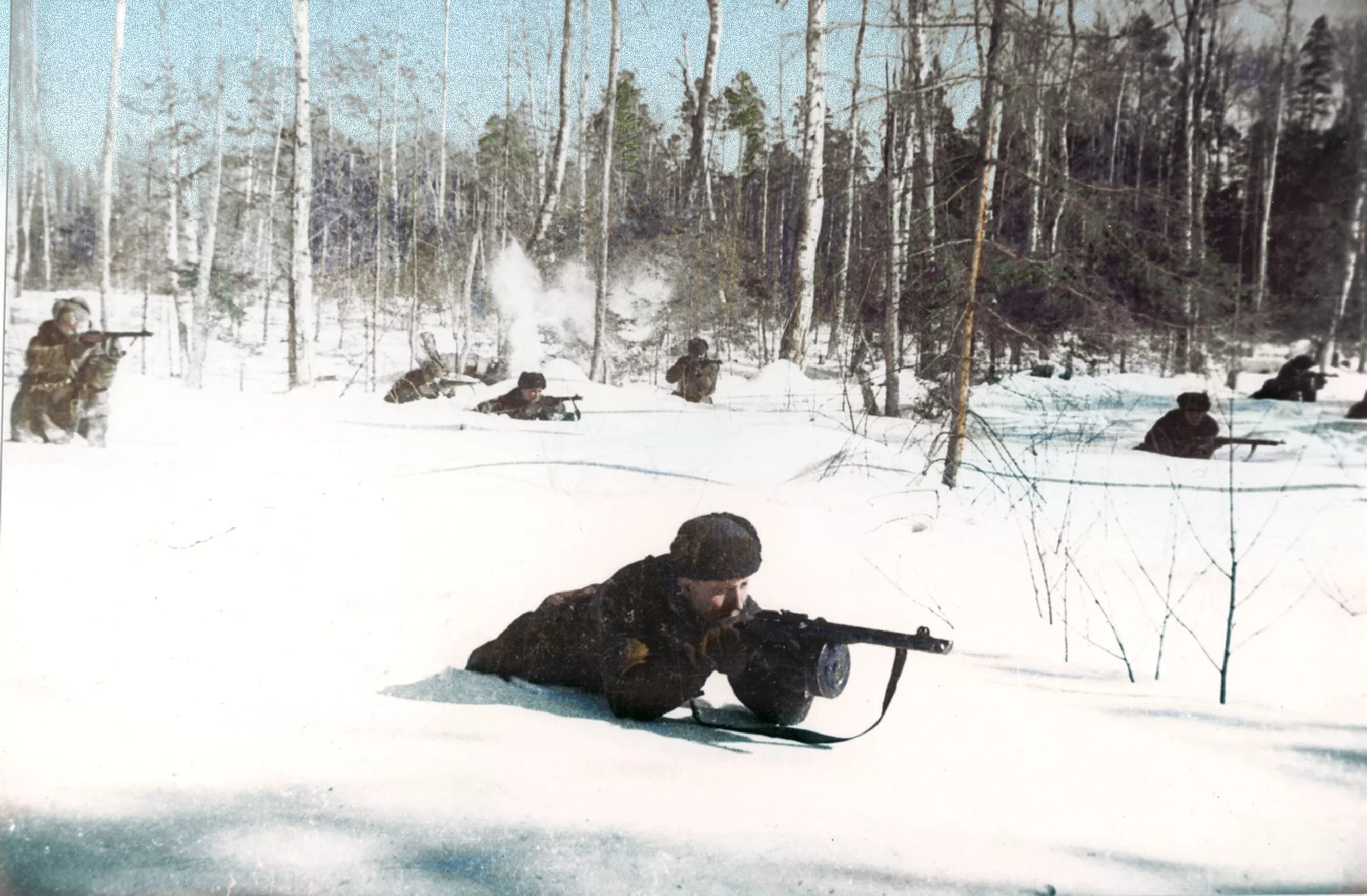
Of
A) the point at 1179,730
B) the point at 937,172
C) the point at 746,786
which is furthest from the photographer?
the point at 937,172

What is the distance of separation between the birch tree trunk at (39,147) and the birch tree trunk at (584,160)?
1562 millimetres

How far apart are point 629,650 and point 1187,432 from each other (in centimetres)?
192

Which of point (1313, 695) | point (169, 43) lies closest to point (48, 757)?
point (169, 43)

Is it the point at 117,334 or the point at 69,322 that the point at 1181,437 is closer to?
the point at 117,334

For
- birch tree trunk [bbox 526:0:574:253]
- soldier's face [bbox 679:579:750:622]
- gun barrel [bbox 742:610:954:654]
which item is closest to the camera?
gun barrel [bbox 742:610:954:654]

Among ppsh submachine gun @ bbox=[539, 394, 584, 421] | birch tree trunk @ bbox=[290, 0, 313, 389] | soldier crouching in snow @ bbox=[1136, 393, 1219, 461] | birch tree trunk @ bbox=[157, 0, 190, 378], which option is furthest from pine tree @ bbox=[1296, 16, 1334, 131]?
birch tree trunk @ bbox=[157, 0, 190, 378]

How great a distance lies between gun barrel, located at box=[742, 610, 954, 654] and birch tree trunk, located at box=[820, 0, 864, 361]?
95cm

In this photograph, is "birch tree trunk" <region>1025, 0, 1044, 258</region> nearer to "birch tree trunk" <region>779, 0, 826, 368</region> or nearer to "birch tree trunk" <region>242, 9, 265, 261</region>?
"birch tree trunk" <region>779, 0, 826, 368</region>

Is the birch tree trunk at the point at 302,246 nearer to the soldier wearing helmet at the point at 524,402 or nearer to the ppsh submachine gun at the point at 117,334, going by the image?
the ppsh submachine gun at the point at 117,334

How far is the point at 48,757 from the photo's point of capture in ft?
8.05

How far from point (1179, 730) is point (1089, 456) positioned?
2.81ft

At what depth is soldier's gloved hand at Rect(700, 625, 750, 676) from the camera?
2.29m

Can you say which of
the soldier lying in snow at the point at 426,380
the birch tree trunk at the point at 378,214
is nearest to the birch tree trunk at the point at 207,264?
the birch tree trunk at the point at 378,214

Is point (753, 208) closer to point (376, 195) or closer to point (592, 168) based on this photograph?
point (592, 168)
